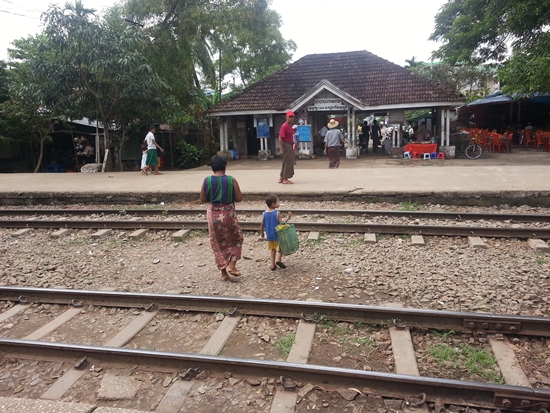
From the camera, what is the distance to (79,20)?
15.0 meters

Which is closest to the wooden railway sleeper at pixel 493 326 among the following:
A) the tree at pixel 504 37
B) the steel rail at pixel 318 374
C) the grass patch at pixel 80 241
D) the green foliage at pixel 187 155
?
the steel rail at pixel 318 374

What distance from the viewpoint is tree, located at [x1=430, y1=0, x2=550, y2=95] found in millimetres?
13938

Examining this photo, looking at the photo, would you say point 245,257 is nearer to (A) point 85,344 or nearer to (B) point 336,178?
(A) point 85,344

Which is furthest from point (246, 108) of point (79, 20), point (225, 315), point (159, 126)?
point (225, 315)

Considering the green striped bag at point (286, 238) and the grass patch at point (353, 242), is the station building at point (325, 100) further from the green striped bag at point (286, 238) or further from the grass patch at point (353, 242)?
the green striped bag at point (286, 238)

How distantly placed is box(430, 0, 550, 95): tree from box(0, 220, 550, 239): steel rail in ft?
28.2

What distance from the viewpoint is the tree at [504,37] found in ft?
45.7

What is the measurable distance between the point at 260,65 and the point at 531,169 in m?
28.3

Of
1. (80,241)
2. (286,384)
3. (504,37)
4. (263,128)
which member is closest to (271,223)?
(286,384)

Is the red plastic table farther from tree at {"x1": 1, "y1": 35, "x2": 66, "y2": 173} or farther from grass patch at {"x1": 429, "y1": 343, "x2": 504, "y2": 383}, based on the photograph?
grass patch at {"x1": 429, "y1": 343, "x2": 504, "y2": 383}

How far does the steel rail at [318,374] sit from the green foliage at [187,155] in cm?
1800

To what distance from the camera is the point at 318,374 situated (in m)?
3.39

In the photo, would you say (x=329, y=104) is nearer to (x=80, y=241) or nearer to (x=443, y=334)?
(x=80, y=241)

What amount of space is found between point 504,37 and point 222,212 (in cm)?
2499
